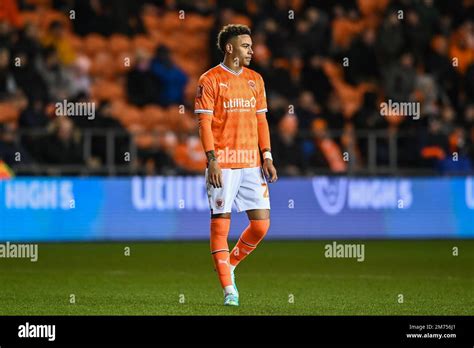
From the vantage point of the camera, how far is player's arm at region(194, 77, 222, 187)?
11422 millimetres

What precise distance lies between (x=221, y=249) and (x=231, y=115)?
1.25 m

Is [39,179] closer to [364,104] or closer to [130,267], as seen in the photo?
[130,267]

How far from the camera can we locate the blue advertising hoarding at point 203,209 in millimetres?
20078

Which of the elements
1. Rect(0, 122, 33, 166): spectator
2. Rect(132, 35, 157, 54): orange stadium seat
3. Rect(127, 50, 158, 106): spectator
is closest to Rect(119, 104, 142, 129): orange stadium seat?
Rect(127, 50, 158, 106): spectator

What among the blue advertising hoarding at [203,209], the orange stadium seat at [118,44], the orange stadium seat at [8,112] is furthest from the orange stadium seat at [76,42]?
the blue advertising hoarding at [203,209]

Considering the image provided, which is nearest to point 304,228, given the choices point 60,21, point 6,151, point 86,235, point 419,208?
point 419,208

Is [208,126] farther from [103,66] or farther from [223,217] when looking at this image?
[103,66]

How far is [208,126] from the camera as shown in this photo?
1155 centimetres

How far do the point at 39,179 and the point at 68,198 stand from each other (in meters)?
0.56

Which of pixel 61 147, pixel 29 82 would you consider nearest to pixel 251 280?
pixel 61 147

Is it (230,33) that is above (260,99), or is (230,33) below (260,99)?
above

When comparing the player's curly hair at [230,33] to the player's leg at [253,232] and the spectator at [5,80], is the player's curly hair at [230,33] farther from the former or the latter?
the spectator at [5,80]

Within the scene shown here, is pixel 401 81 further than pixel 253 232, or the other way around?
pixel 401 81

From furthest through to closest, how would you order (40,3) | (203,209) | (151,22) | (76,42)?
1. (151,22)
2. (40,3)
3. (76,42)
4. (203,209)
